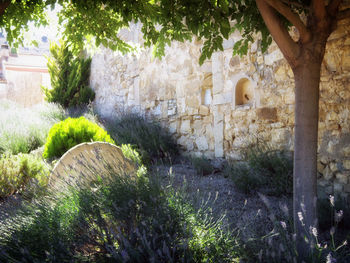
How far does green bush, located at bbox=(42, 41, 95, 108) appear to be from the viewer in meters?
10.4

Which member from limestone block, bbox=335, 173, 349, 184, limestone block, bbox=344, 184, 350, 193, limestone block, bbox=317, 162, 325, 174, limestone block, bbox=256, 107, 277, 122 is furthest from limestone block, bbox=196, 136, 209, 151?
limestone block, bbox=344, 184, 350, 193

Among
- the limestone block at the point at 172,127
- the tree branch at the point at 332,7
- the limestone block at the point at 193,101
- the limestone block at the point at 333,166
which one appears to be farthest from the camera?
the limestone block at the point at 172,127

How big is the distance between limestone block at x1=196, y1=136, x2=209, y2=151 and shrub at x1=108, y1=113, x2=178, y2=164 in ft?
1.99

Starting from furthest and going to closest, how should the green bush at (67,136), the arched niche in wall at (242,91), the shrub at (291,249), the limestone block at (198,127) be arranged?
the limestone block at (198,127) → the green bush at (67,136) → the arched niche in wall at (242,91) → the shrub at (291,249)

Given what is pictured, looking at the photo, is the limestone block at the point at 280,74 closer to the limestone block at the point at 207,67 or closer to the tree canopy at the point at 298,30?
the tree canopy at the point at 298,30

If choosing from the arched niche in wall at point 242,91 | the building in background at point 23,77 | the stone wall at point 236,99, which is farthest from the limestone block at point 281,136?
the building in background at point 23,77

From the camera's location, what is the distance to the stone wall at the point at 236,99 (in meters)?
3.68

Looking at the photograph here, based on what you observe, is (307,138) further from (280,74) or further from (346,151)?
(280,74)

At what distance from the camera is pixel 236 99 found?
207 inches

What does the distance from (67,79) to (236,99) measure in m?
7.11

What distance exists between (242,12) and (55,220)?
2448 mm

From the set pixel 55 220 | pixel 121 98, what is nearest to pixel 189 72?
pixel 121 98

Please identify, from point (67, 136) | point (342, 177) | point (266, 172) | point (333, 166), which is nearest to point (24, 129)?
point (67, 136)

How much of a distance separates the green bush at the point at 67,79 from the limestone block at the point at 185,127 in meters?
4.83
